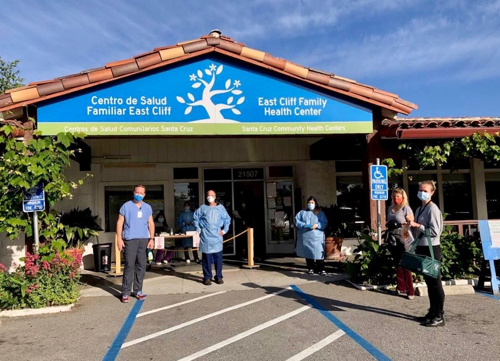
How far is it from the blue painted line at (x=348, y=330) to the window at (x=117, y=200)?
5988mm

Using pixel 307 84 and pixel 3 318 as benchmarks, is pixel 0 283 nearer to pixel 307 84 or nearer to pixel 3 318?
pixel 3 318

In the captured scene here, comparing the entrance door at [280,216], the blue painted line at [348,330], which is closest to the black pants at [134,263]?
the blue painted line at [348,330]

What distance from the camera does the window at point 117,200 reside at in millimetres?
11719

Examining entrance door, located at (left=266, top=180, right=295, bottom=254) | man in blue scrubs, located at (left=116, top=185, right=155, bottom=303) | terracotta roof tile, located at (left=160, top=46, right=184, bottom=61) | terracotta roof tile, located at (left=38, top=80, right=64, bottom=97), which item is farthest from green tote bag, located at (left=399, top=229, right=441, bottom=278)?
entrance door, located at (left=266, top=180, right=295, bottom=254)

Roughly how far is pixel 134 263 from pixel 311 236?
3629 millimetres

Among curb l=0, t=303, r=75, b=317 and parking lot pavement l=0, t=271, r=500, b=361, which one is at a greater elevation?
curb l=0, t=303, r=75, b=317

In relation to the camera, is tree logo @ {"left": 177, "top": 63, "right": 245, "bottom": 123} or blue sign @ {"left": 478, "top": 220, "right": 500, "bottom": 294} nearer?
blue sign @ {"left": 478, "top": 220, "right": 500, "bottom": 294}

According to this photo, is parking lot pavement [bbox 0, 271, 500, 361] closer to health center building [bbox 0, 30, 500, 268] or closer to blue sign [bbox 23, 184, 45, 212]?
blue sign [bbox 23, 184, 45, 212]

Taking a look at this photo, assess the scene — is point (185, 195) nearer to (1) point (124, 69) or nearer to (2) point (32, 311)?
(1) point (124, 69)

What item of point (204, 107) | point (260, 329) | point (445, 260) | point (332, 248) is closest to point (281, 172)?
point (332, 248)

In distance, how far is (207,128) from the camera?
796 centimetres

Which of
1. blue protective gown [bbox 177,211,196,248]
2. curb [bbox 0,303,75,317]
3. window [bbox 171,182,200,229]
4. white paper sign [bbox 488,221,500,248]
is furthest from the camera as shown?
window [bbox 171,182,200,229]

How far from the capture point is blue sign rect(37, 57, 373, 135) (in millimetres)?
7766

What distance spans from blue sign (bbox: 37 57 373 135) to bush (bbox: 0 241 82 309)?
2.26 m
